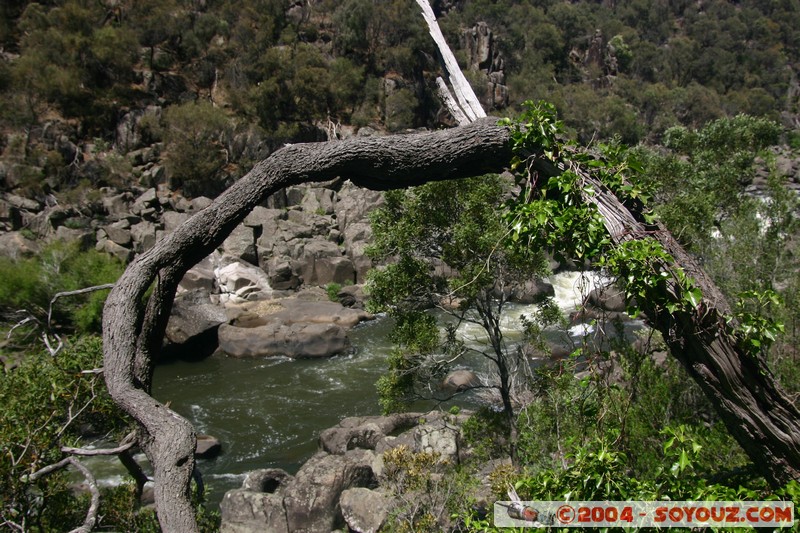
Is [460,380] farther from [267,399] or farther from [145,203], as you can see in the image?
[145,203]

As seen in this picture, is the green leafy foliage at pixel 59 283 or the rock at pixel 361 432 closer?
the rock at pixel 361 432

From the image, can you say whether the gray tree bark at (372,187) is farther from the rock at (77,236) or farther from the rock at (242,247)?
the rock at (77,236)

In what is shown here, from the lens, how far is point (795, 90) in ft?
232

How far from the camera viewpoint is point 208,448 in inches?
497

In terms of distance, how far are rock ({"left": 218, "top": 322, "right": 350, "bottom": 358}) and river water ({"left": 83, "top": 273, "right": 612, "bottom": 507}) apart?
1.00 ft

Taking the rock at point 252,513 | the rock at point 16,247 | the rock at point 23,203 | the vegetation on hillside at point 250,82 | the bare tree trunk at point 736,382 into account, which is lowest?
the rock at point 252,513

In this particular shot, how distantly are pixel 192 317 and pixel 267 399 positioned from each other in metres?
5.27

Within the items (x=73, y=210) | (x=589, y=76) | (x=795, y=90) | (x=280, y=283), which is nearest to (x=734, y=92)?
(x=795, y=90)

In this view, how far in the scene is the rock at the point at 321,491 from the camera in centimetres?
909

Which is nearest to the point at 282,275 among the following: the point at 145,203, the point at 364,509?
the point at 145,203

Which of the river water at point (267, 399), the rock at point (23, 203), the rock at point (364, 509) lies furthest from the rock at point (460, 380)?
the rock at point (23, 203)

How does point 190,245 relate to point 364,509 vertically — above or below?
above

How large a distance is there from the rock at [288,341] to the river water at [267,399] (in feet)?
1.00

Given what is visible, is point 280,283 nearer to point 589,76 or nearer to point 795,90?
point 589,76
